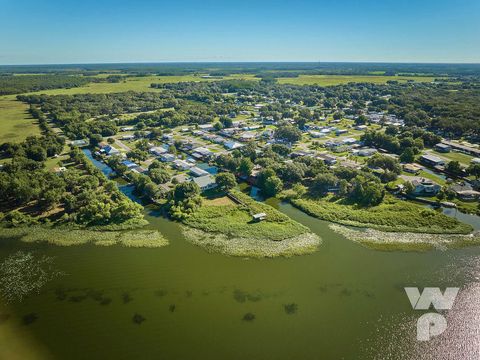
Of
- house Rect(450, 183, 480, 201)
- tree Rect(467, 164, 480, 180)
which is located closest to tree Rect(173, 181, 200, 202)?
house Rect(450, 183, 480, 201)

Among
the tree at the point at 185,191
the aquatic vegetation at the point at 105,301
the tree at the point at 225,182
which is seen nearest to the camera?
the aquatic vegetation at the point at 105,301

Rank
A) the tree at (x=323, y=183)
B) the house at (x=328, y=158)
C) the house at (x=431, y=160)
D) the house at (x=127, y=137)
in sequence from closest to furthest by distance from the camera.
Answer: the tree at (x=323, y=183)
the house at (x=431, y=160)
the house at (x=328, y=158)
the house at (x=127, y=137)

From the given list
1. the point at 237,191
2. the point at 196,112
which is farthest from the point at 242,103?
the point at 237,191

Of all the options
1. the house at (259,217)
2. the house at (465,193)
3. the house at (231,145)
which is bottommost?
the house at (259,217)

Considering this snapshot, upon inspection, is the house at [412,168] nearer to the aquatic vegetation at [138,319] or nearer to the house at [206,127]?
the aquatic vegetation at [138,319]

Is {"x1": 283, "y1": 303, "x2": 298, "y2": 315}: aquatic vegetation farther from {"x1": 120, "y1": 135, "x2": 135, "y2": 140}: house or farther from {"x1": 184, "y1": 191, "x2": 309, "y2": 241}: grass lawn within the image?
{"x1": 120, "y1": 135, "x2": 135, "y2": 140}: house

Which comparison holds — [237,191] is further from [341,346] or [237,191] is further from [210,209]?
[341,346]

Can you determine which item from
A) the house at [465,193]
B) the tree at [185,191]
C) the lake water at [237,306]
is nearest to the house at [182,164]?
the tree at [185,191]

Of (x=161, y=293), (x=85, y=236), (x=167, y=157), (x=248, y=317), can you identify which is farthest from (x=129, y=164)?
(x=248, y=317)
